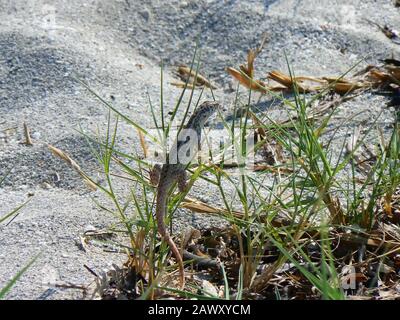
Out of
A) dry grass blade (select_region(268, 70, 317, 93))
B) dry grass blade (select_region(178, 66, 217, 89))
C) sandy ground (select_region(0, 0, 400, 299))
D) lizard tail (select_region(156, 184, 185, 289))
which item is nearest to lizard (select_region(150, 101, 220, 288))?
lizard tail (select_region(156, 184, 185, 289))

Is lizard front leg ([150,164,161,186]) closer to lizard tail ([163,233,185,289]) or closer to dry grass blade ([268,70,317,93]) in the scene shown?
lizard tail ([163,233,185,289])

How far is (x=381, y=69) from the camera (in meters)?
4.00

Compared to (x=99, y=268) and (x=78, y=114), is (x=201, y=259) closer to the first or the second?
(x=99, y=268)

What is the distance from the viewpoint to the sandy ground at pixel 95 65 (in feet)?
9.40

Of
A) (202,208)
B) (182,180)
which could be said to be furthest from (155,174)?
(202,208)

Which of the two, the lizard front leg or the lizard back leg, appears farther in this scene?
the lizard front leg

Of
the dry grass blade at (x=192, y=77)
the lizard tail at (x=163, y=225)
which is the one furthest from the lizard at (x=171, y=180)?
the dry grass blade at (x=192, y=77)

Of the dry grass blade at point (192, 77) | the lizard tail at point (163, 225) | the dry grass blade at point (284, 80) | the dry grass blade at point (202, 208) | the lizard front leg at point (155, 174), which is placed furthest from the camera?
the dry grass blade at point (192, 77)

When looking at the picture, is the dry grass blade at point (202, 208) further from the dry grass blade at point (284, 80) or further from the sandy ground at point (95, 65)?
the dry grass blade at point (284, 80)

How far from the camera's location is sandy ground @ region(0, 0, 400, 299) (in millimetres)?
2865

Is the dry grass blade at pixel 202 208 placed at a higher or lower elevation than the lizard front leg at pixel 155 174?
lower

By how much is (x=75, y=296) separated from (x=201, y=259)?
0.46 meters

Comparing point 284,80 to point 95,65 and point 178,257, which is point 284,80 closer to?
point 95,65
